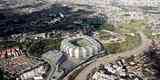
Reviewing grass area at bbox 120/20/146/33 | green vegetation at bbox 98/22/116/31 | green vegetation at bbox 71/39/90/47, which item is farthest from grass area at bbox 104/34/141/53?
green vegetation at bbox 98/22/116/31

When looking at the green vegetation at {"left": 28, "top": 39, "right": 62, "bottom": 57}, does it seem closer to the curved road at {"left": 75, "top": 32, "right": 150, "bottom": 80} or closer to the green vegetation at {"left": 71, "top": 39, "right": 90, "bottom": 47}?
the green vegetation at {"left": 71, "top": 39, "right": 90, "bottom": 47}

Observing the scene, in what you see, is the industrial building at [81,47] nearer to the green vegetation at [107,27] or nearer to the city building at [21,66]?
the city building at [21,66]

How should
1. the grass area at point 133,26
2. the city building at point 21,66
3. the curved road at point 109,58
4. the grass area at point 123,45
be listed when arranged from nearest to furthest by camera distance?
the city building at point 21,66 < the curved road at point 109,58 < the grass area at point 123,45 < the grass area at point 133,26

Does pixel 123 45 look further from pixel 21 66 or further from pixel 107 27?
pixel 21 66

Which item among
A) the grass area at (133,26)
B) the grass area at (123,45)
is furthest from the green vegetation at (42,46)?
the grass area at (133,26)

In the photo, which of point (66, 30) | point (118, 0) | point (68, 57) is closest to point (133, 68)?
point (68, 57)

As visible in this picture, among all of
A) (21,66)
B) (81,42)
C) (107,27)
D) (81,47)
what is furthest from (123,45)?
(21,66)
